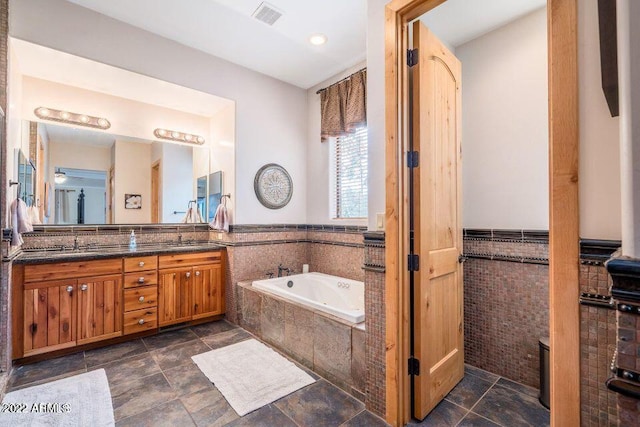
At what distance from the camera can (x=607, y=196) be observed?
0.92 meters

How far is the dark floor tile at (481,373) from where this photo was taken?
2195mm

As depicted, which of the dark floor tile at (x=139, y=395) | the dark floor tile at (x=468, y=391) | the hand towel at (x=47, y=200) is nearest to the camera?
the dark floor tile at (x=139, y=395)

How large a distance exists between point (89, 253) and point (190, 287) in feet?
3.17

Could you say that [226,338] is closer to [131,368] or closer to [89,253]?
[131,368]

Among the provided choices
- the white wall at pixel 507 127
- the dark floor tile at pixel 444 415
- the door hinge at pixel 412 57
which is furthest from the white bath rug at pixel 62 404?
the white wall at pixel 507 127

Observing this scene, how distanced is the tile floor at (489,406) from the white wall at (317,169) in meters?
2.01

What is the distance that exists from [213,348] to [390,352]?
175 centimetres

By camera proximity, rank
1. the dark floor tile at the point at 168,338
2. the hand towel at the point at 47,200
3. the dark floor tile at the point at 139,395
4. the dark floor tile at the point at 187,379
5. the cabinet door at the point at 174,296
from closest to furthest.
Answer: the dark floor tile at the point at 139,395 < the dark floor tile at the point at 187,379 < the dark floor tile at the point at 168,338 < the hand towel at the point at 47,200 < the cabinet door at the point at 174,296

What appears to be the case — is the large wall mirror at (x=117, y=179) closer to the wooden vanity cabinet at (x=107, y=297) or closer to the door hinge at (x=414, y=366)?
the wooden vanity cabinet at (x=107, y=297)

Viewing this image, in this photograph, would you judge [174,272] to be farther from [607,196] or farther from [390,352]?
[607,196]

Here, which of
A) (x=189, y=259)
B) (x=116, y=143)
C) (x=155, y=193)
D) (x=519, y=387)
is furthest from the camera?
(x=155, y=193)

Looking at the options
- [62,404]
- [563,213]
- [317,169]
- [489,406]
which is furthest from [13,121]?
[489,406]

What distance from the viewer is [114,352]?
260cm

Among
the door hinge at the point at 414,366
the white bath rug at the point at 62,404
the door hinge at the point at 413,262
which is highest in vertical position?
the door hinge at the point at 413,262
